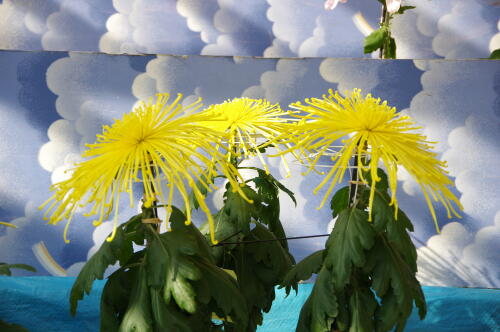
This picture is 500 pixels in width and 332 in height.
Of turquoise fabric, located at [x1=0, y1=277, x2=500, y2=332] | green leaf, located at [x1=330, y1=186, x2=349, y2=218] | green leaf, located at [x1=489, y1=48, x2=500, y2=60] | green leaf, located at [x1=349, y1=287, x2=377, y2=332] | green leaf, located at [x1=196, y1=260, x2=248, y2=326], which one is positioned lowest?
turquoise fabric, located at [x1=0, y1=277, x2=500, y2=332]

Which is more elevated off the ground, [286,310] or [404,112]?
[404,112]

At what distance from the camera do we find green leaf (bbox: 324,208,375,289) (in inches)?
32.8

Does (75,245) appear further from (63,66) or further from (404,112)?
(404,112)

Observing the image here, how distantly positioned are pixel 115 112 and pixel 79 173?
922mm

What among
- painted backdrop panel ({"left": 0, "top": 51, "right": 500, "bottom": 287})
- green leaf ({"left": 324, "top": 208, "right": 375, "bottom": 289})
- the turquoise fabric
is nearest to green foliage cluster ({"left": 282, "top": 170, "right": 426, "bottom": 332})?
green leaf ({"left": 324, "top": 208, "right": 375, "bottom": 289})

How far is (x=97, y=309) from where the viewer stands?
1470mm

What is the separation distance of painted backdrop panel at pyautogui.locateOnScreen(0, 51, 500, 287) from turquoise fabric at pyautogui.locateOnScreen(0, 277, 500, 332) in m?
0.16

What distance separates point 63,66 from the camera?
64.3 inches

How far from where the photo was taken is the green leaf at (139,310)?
80 cm

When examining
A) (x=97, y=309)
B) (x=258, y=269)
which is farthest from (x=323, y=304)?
(x=97, y=309)

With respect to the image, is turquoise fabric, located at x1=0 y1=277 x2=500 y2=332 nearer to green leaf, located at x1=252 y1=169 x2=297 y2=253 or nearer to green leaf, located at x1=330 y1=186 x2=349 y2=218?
green leaf, located at x1=252 y1=169 x2=297 y2=253

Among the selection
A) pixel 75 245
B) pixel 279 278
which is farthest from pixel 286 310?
pixel 75 245

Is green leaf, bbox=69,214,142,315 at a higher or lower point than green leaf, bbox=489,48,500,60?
lower

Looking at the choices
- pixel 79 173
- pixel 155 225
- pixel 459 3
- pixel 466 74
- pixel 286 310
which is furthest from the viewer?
pixel 459 3
